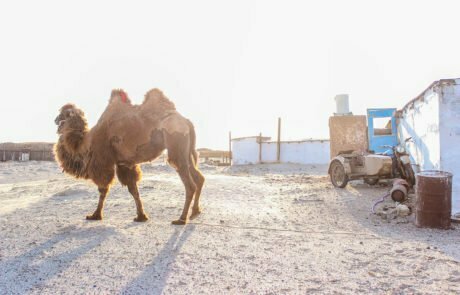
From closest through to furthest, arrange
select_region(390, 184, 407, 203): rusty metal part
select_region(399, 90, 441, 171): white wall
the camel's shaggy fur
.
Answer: the camel's shaggy fur, select_region(399, 90, 441, 171): white wall, select_region(390, 184, 407, 203): rusty metal part

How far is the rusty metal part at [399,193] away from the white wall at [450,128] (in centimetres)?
92

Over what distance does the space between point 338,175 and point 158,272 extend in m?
8.55

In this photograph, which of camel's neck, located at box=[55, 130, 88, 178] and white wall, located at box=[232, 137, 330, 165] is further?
white wall, located at box=[232, 137, 330, 165]

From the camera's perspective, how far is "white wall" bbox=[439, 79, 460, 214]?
7082 mm

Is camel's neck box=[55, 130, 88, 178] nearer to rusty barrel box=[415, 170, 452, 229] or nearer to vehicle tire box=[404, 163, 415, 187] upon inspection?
rusty barrel box=[415, 170, 452, 229]

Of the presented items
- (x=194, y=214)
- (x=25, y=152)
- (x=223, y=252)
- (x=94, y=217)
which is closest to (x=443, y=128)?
(x=194, y=214)

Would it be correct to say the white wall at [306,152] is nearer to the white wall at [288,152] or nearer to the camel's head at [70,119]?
the white wall at [288,152]

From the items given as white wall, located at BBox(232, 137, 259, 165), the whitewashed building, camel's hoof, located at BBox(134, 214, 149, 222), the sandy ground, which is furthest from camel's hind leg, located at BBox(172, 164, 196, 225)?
white wall, located at BBox(232, 137, 259, 165)

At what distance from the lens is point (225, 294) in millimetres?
3029

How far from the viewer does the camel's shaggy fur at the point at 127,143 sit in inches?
227

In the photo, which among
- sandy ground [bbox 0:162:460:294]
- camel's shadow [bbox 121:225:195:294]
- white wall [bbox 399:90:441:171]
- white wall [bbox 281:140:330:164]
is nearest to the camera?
camel's shadow [bbox 121:225:195:294]

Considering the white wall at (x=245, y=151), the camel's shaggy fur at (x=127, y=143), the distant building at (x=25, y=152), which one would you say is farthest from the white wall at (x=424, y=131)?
the distant building at (x=25, y=152)

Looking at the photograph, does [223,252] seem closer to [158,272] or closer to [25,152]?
[158,272]

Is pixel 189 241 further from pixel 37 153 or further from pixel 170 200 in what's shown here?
pixel 37 153
